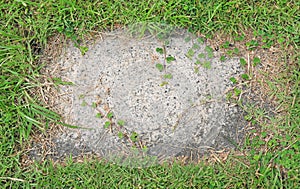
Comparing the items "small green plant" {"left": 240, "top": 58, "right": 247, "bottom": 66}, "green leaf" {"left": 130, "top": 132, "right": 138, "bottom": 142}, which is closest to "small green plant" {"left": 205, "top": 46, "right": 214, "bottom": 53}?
"small green plant" {"left": 240, "top": 58, "right": 247, "bottom": 66}

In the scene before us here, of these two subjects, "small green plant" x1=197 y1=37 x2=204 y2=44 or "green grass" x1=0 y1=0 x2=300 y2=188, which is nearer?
"green grass" x1=0 y1=0 x2=300 y2=188

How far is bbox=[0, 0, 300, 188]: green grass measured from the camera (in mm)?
2770

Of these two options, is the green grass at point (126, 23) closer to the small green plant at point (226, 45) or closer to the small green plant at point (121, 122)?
the small green plant at point (226, 45)

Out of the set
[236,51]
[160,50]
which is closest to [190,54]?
[160,50]

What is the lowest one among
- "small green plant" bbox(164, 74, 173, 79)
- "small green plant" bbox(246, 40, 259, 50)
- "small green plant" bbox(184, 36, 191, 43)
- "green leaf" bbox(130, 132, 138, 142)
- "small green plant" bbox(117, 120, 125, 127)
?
"green leaf" bbox(130, 132, 138, 142)

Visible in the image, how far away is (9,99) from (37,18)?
652mm

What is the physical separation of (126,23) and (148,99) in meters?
0.61

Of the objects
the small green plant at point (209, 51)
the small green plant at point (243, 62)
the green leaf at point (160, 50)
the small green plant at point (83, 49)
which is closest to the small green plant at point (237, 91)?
the small green plant at point (243, 62)

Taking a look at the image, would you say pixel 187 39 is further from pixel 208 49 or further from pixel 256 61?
pixel 256 61

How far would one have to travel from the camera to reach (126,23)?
2.93m

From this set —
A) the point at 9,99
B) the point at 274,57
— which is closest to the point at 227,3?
the point at 274,57

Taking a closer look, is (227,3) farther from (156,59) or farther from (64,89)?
(64,89)

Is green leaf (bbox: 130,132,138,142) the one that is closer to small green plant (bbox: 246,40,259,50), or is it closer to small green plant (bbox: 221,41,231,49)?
small green plant (bbox: 221,41,231,49)

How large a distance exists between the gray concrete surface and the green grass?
0.38 feet
